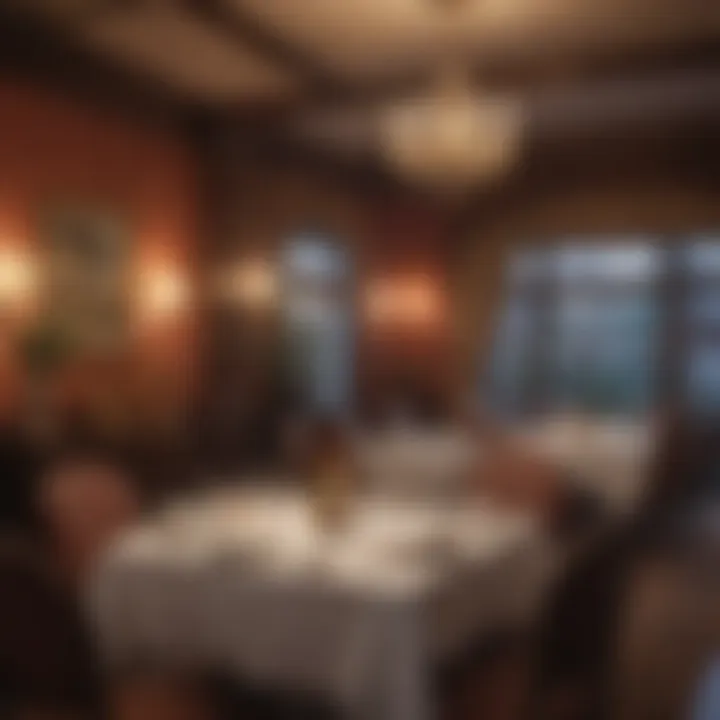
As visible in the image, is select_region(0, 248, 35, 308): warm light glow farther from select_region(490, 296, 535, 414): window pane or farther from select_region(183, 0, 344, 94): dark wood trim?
select_region(490, 296, 535, 414): window pane

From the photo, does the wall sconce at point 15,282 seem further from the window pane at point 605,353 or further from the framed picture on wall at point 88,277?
the window pane at point 605,353

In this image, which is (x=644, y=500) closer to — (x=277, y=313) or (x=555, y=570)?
(x=555, y=570)

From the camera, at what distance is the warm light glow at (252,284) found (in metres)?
1.07

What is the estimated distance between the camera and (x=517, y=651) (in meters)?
1.07

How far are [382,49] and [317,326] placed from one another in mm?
294

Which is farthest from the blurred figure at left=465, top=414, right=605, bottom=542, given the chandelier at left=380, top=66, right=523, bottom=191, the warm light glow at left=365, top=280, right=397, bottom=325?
the chandelier at left=380, top=66, right=523, bottom=191

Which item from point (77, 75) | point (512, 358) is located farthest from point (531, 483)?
point (77, 75)

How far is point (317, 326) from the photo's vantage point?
3.46 ft

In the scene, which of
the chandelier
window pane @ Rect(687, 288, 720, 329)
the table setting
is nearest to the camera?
window pane @ Rect(687, 288, 720, 329)

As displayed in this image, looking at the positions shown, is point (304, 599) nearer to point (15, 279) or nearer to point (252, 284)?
point (252, 284)

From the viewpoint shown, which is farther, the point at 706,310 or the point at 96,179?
the point at 96,179

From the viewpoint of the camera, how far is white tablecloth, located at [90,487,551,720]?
43.2 inches

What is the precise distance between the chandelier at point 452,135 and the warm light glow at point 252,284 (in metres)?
0.18

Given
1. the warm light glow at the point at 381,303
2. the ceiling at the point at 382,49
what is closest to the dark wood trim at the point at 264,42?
the ceiling at the point at 382,49
